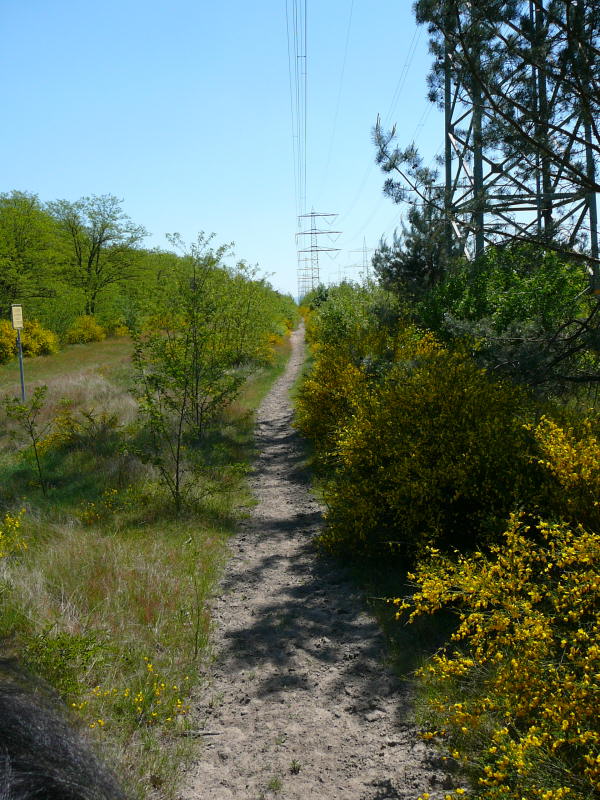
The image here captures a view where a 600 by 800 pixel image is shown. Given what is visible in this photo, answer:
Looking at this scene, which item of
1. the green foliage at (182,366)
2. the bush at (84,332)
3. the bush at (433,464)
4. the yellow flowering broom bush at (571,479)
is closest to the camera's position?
the yellow flowering broom bush at (571,479)

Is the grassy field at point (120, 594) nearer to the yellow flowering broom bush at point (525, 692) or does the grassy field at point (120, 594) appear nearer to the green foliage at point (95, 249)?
the yellow flowering broom bush at point (525, 692)

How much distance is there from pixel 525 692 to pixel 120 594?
115 inches

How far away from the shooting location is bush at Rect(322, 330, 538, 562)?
179 inches

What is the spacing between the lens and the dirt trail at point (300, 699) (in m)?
2.86

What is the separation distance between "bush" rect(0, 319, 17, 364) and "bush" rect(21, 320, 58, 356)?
0.85 metres

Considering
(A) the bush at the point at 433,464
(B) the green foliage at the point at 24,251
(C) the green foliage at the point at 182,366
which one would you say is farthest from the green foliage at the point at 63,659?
(B) the green foliage at the point at 24,251

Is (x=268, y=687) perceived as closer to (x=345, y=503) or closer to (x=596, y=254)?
(x=345, y=503)

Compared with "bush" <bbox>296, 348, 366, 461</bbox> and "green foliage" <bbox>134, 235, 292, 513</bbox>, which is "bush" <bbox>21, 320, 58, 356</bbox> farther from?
"bush" <bbox>296, 348, 366, 461</bbox>

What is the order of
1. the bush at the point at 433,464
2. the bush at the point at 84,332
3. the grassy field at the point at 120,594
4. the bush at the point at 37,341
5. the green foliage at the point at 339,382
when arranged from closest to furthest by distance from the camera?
the grassy field at the point at 120,594, the bush at the point at 433,464, the green foliage at the point at 339,382, the bush at the point at 37,341, the bush at the point at 84,332

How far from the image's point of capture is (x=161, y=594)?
177 inches

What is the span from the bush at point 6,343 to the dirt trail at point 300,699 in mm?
24718

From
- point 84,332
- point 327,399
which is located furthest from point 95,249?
point 327,399

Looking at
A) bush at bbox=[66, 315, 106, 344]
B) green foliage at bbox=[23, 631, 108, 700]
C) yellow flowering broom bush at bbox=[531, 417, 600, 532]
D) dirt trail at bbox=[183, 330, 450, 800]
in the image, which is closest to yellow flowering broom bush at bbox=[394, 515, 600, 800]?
dirt trail at bbox=[183, 330, 450, 800]

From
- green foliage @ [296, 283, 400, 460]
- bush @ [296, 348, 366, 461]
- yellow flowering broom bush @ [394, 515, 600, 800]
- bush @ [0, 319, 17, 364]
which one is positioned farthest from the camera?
bush @ [0, 319, 17, 364]
